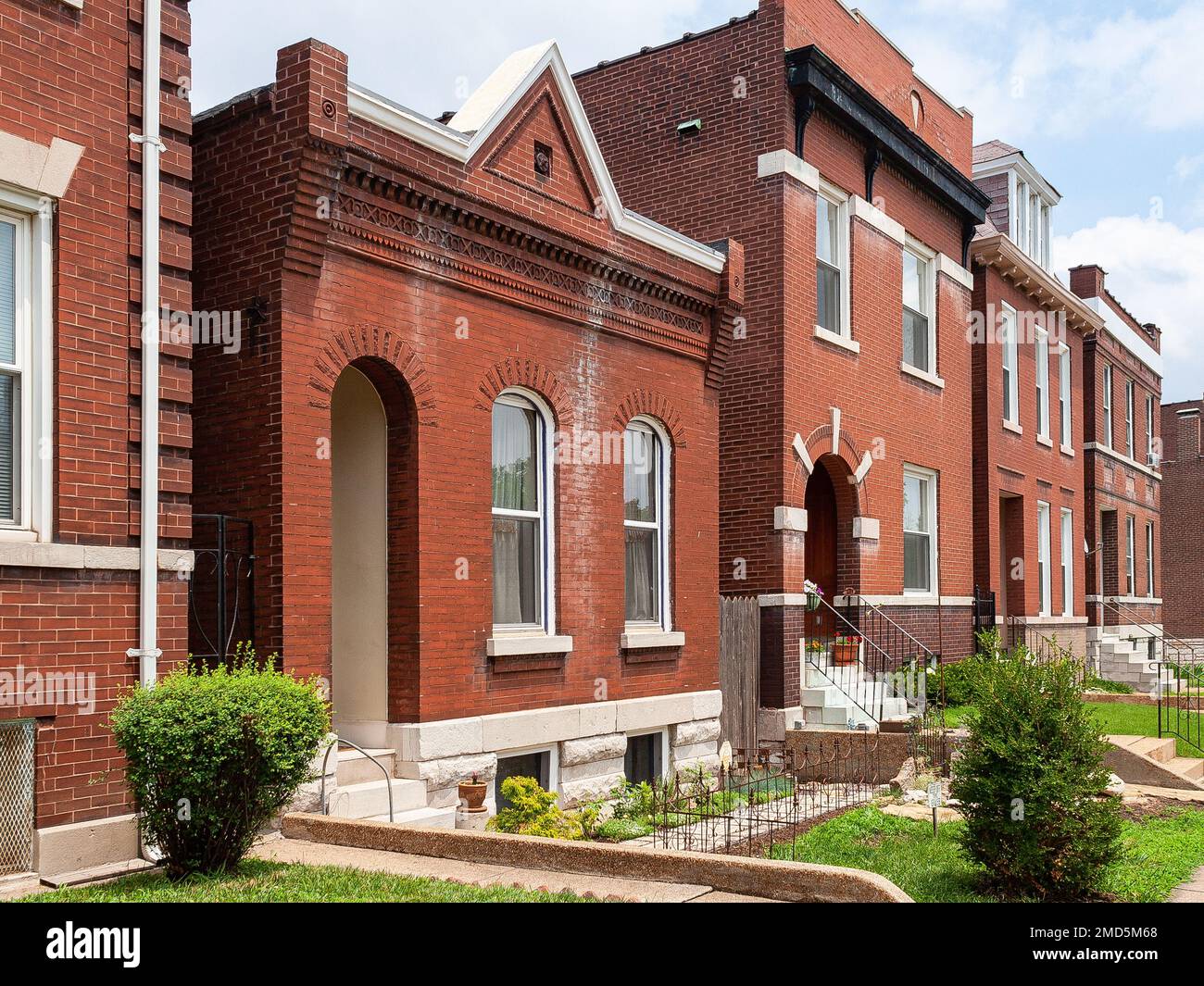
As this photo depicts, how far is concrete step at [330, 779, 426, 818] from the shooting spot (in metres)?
10.0

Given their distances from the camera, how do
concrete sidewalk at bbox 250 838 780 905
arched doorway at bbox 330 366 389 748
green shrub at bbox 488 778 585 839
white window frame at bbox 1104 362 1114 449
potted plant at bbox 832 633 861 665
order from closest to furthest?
concrete sidewalk at bbox 250 838 780 905 < green shrub at bbox 488 778 585 839 < arched doorway at bbox 330 366 389 748 < potted plant at bbox 832 633 861 665 < white window frame at bbox 1104 362 1114 449

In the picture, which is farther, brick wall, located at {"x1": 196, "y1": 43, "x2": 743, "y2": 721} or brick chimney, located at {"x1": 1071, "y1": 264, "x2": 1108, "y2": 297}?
brick chimney, located at {"x1": 1071, "y1": 264, "x2": 1108, "y2": 297}

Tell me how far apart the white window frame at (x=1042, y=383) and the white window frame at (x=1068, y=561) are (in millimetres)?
2651

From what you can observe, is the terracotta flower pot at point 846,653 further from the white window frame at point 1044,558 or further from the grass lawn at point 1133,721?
the white window frame at point 1044,558

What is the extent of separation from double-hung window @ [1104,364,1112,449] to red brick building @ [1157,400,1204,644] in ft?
42.2

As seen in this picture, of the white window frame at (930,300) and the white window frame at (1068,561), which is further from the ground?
the white window frame at (930,300)

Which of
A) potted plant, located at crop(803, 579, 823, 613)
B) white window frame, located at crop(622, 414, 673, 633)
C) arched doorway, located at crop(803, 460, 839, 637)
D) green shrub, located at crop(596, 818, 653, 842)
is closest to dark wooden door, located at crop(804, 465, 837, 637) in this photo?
arched doorway, located at crop(803, 460, 839, 637)

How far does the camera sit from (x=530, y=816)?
1086 centimetres

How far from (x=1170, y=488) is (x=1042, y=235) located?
1985cm

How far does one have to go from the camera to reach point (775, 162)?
55.4 ft

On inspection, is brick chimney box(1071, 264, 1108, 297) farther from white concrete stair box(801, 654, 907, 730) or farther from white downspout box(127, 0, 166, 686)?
white downspout box(127, 0, 166, 686)

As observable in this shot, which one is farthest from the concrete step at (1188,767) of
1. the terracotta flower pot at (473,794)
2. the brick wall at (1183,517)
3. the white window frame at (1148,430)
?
the brick wall at (1183,517)

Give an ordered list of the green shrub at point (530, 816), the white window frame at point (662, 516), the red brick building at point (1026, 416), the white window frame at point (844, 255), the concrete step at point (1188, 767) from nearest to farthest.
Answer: the green shrub at point (530, 816), the white window frame at point (662, 516), the concrete step at point (1188, 767), the white window frame at point (844, 255), the red brick building at point (1026, 416)

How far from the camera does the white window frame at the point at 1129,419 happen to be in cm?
3441
